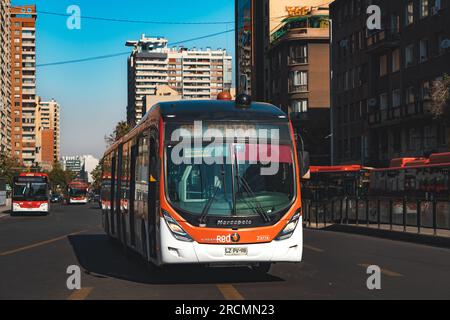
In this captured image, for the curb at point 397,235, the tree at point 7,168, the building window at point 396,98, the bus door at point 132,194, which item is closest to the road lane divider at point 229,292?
the bus door at point 132,194

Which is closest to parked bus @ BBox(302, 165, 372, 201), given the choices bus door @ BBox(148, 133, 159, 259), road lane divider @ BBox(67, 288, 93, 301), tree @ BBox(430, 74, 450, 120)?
tree @ BBox(430, 74, 450, 120)

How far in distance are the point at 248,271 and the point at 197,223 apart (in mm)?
2607

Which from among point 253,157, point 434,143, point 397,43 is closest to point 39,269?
point 253,157

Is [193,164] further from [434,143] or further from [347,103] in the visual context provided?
[347,103]

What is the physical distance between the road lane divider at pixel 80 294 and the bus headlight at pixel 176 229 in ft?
4.92

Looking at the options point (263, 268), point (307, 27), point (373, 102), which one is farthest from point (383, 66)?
point (263, 268)

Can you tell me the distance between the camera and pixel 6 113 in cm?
15538

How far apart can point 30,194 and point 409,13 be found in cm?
3047

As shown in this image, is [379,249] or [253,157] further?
[379,249]

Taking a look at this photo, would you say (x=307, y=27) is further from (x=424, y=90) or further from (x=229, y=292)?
(x=229, y=292)

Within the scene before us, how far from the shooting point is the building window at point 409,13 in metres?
52.9

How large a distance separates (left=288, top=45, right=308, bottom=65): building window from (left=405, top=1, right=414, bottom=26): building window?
90.3 feet

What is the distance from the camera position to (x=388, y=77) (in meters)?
58.4

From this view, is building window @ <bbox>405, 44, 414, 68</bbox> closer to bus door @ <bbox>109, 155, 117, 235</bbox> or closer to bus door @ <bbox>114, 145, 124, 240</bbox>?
bus door @ <bbox>109, 155, 117, 235</bbox>
